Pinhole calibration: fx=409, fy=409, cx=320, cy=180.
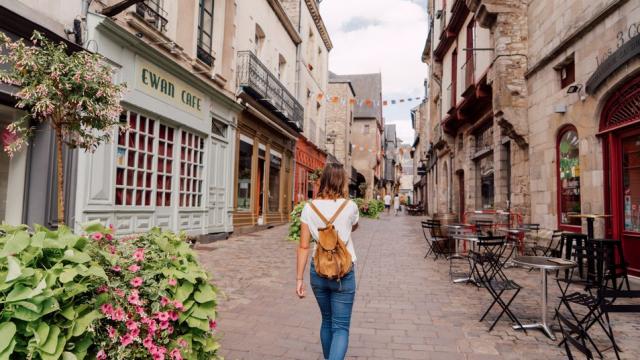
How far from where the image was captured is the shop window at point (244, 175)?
525 inches

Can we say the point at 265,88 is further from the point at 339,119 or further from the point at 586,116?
the point at 339,119

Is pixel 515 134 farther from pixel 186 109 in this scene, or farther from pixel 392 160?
pixel 392 160

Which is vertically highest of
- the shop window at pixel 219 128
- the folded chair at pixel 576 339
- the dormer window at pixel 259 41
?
the dormer window at pixel 259 41

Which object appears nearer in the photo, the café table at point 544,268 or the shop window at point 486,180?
the café table at point 544,268

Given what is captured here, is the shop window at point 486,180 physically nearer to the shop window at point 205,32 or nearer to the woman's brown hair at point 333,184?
the shop window at point 205,32

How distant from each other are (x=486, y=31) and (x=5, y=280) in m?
13.6

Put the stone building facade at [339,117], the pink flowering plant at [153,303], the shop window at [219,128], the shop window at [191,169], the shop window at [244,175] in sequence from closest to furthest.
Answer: the pink flowering plant at [153,303] → the shop window at [191,169] → the shop window at [219,128] → the shop window at [244,175] → the stone building facade at [339,117]

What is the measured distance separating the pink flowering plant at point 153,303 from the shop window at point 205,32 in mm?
9456

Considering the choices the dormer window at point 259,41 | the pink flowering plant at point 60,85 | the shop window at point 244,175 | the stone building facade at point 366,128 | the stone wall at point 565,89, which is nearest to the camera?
the pink flowering plant at point 60,85

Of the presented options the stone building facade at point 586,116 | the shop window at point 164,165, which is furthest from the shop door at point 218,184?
the stone building facade at point 586,116

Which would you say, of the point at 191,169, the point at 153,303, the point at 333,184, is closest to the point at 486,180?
the point at 191,169

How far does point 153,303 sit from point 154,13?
27.0 ft

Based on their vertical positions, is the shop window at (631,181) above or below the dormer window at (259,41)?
below

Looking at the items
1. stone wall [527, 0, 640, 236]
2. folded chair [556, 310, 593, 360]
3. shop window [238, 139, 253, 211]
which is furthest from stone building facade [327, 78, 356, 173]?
folded chair [556, 310, 593, 360]
